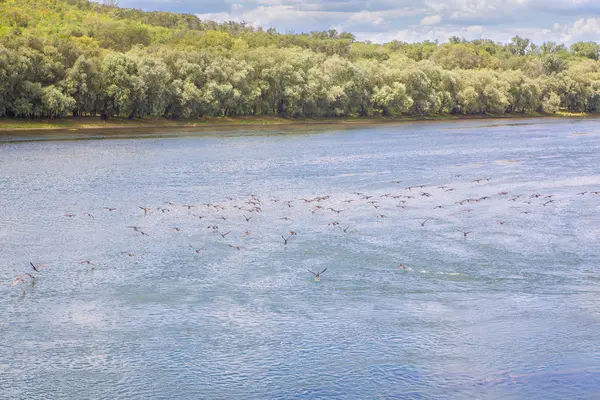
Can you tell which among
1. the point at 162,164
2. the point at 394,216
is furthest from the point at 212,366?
the point at 162,164

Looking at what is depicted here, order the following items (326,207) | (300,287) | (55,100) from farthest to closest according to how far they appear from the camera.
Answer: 1. (55,100)
2. (326,207)
3. (300,287)

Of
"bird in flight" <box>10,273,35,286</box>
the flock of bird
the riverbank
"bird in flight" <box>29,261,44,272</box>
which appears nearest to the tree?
the riverbank

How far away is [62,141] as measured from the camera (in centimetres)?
7938

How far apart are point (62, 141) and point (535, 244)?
61.2 m

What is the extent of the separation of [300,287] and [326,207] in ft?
50.9

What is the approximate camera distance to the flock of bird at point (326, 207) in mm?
35000

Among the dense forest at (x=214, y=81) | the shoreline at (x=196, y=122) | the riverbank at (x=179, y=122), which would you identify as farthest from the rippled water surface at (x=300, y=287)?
the dense forest at (x=214, y=81)

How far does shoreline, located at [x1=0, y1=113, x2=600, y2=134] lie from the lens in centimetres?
8938

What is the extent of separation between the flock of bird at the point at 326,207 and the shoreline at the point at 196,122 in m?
54.2

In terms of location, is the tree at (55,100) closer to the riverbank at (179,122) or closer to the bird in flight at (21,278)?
the riverbank at (179,122)

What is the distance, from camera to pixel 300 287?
2572 cm

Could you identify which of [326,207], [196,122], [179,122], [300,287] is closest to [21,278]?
[300,287]

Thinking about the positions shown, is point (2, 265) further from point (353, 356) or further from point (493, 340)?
point (493, 340)

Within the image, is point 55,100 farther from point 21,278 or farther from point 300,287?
point 300,287
